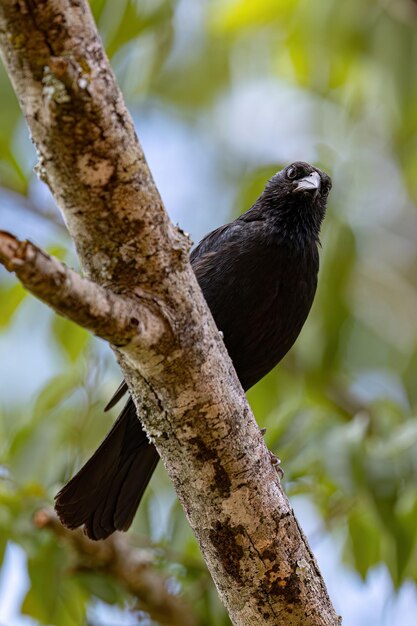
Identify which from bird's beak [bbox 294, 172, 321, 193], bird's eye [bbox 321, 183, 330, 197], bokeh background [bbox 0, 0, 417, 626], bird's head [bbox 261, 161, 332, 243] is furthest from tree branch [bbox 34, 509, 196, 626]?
bird's eye [bbox 321, 183, 330, 197]

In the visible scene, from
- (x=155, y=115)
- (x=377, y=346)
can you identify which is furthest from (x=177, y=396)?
(x=155, y=115)

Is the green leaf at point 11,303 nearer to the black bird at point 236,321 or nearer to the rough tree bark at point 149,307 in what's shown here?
the black bird at point 236,321

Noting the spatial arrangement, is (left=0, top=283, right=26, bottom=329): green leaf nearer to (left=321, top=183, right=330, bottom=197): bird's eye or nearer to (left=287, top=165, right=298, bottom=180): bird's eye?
(left=287, top=165, right=298, bottom=180): bird's eye

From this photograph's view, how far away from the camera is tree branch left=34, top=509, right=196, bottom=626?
130 inches

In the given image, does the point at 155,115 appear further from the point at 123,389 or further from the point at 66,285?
the point at 66,285

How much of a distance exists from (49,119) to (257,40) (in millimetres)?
4519

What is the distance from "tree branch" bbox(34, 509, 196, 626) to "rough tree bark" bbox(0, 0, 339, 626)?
3.36ft

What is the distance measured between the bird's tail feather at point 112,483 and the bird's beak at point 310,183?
123 centimetres

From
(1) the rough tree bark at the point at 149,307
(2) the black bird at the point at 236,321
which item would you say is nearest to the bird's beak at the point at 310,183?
(2) the black bird at the point at 236,321

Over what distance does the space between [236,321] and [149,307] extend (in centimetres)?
131

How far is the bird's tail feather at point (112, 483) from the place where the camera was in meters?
3.13

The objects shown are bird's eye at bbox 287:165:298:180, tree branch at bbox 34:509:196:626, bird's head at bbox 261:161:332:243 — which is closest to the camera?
tree branch at bbox 34:509:196:626

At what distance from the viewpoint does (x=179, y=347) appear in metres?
2.08

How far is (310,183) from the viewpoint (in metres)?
3.84
